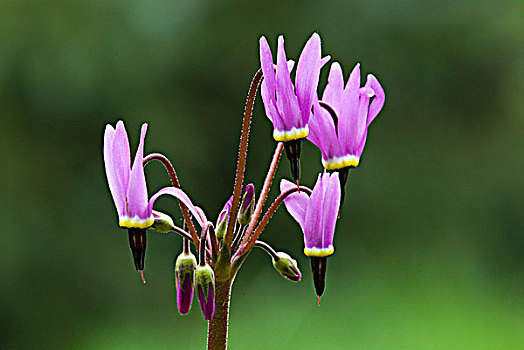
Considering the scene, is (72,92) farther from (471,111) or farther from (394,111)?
(471,111)

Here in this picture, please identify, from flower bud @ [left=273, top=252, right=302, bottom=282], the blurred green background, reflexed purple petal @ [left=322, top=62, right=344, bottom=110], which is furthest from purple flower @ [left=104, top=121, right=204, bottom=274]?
the blurred green background

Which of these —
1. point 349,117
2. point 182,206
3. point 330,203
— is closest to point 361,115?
point 349,117

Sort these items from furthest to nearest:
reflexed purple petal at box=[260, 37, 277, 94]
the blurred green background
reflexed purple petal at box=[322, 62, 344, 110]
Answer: the blurred green background, reflexed purple petal at box=[322, 62, 344, 110], reflexed purple petal at box=[260, 37, 277, 94]

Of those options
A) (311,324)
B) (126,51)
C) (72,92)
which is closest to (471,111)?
(311,324)

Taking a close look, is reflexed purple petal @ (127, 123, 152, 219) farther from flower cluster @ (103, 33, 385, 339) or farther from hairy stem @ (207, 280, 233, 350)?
hairy stem @ (207, 280, 233, 350)

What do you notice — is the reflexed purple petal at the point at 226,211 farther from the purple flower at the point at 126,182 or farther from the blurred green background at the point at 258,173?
the blurred green background at the point at 258,173

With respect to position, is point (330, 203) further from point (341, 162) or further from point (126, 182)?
point (126, 182)
